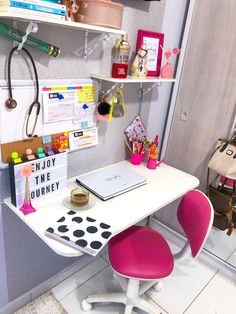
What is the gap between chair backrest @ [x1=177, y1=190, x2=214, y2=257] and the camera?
1.19m

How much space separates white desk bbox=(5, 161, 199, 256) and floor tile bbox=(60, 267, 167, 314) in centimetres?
67

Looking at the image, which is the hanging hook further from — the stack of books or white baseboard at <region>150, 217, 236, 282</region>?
white baseboard at <region>150, 217, 236, 282</region>

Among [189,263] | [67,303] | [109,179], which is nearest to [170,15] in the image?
[109,179]

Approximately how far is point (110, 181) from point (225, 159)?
0.71 m

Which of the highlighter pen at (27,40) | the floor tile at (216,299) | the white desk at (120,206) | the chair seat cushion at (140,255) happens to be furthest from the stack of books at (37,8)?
the floor tile at (216,299)

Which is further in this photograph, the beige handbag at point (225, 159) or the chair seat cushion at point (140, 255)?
the beige handbag at point (225, 159)

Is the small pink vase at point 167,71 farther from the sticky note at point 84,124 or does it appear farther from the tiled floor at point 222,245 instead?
the tiled floor at point 222,245

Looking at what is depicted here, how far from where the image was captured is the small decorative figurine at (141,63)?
1.42 metres

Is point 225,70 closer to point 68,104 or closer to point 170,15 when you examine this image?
point 170,15

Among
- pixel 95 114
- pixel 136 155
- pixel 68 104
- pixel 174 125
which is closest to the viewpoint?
pixel 68 104

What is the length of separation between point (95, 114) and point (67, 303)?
1.11 meters

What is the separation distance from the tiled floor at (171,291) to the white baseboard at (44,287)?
0.09ft

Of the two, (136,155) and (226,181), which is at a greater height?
(136,155)

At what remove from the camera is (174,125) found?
188 cm
